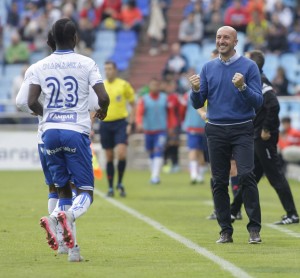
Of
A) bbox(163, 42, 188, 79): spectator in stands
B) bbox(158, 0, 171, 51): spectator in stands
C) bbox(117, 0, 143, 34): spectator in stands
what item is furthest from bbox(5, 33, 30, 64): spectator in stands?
bbox(163, 42, 188, 79): spectator in stands

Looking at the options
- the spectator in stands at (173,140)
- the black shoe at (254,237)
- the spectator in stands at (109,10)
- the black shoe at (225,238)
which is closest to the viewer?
the black shoe at (254,237)

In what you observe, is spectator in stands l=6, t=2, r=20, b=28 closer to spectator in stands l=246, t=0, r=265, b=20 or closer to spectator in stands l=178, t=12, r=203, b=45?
spectator in stands l=178, t=12, r=203, b=45

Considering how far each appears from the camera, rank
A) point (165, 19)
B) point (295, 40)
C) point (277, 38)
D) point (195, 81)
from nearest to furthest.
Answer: point (195, 81) → point (277, 38) → point (295, 40) → point (165, 19)

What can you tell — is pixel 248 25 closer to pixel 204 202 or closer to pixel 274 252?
pixel 204 202

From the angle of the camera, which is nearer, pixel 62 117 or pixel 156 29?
pixel 62 117

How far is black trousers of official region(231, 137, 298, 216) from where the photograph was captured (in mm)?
14117

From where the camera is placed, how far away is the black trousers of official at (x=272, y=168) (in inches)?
556

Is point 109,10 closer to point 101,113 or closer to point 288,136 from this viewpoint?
point 288,136

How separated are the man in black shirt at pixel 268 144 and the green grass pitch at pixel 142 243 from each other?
45 cm

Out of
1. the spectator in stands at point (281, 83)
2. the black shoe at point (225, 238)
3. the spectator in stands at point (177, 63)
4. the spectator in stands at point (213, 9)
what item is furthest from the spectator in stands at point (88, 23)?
the black shoe at point (225, 238)

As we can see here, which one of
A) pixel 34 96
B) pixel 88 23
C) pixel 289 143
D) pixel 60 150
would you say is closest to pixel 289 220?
pixel 60 150

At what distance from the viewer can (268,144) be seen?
14.1 meters

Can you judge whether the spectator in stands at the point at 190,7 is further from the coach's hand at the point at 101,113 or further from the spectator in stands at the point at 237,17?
the coach's hand at the point at 101,113

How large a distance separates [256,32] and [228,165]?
2054 centimetres
